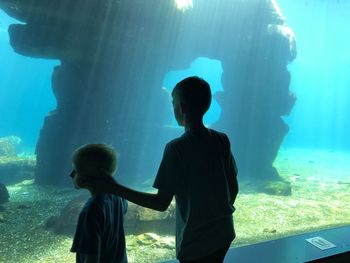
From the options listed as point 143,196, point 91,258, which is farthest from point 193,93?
point 91,258

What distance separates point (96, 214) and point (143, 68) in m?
15.7

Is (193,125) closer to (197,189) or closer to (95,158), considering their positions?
(197,189)

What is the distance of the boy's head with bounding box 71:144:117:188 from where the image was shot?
1664 mm

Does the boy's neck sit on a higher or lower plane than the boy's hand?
higher

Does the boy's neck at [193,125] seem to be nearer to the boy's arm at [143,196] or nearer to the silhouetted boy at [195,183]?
the silhouetted boy at [195,183]

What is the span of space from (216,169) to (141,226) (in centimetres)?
539

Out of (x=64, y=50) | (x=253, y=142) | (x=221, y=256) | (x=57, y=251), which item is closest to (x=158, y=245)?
(x=57, y=251)

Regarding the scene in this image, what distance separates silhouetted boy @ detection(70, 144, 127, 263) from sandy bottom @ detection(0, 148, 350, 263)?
341 cm

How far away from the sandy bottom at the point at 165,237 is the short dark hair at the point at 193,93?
3922mm

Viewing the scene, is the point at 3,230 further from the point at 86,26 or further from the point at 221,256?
the point at 86,26

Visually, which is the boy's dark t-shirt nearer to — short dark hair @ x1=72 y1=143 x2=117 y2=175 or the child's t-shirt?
short dark hair @ x1=72 y1=143 x2=117 y2=175

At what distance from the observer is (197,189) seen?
5.74ft

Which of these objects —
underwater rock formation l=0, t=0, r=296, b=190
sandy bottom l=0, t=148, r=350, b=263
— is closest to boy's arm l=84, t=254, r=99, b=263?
sandy bottom l=0, t=148, r=350, b=263

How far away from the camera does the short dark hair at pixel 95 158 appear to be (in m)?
1.72
